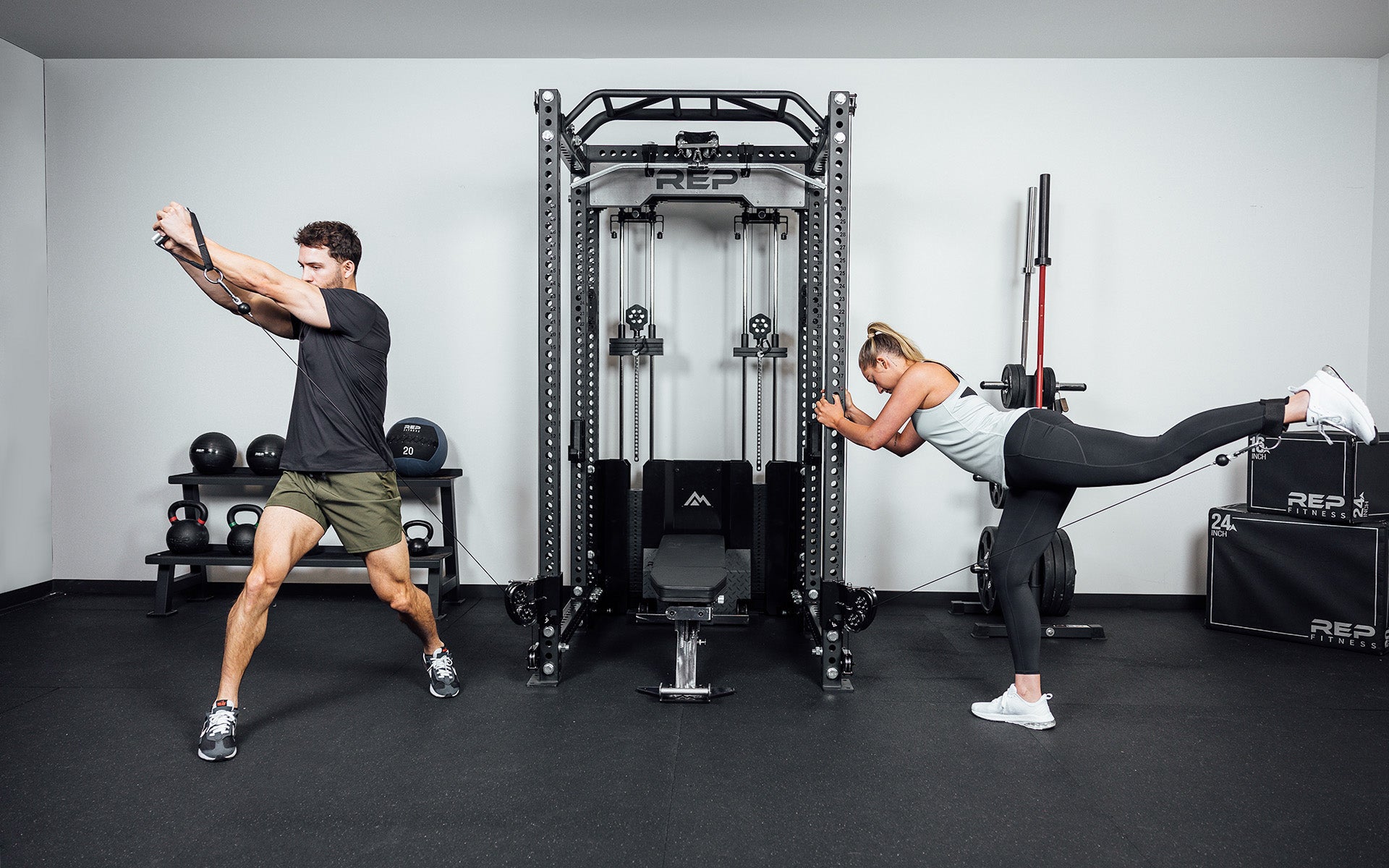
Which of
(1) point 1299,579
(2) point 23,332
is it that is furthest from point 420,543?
(1) point 1299,579

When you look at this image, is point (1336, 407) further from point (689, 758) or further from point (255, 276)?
point (255, 276)

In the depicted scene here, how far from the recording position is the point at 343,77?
391cm

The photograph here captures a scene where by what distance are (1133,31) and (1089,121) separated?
42 centimetres

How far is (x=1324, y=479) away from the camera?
329 cm

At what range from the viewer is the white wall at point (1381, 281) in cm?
369

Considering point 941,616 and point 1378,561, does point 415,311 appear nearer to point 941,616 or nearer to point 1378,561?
point 941,616

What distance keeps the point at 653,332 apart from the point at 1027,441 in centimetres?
171

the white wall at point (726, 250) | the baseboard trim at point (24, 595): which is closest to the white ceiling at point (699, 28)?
the white wall at point (726, 250)

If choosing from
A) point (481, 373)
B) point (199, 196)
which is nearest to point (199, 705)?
point (481, 373)

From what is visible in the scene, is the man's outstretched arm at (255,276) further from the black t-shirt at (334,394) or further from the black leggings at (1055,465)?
the black leggings at (1055,465)

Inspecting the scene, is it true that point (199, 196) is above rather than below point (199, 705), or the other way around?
above

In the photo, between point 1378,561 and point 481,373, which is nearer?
point 1378,561

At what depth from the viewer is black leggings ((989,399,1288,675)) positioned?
7.25ft

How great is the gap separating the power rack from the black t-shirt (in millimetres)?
592
